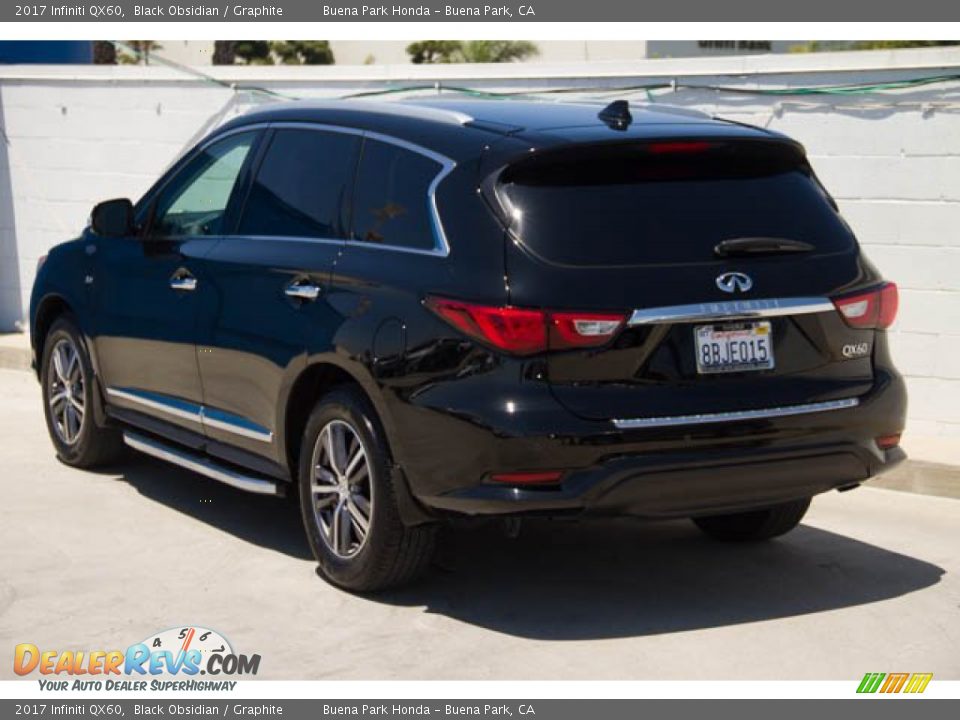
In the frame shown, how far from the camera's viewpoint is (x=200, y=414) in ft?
24.8

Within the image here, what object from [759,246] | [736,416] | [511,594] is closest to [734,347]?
[736,416]

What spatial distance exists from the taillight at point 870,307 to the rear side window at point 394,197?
157cm

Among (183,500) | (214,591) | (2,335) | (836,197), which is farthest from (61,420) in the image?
(2,335)

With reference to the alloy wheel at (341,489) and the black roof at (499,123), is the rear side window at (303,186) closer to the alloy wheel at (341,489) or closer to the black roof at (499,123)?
the black roof at (499,123)

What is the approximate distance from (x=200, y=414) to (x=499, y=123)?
2123mm

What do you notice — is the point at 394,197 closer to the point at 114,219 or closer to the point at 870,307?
the point at 870,307

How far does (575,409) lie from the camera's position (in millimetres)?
5688

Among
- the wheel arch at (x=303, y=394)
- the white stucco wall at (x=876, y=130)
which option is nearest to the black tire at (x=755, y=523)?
the wheel arch at (x=303, y=394)

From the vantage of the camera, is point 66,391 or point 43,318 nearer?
point 66,391

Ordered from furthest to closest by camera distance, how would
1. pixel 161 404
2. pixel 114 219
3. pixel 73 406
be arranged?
pixel 73 406 < pixel 114 219 < pixel 161 404

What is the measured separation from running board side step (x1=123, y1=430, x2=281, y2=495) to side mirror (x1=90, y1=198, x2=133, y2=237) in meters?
1.00

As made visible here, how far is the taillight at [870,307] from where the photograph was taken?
20.5 ft

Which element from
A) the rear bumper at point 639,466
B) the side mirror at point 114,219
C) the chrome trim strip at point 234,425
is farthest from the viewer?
the side mirror at point 114,219

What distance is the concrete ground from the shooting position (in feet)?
18.9
